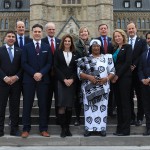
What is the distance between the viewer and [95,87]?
21.2 feet

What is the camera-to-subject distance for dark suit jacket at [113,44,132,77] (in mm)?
6551

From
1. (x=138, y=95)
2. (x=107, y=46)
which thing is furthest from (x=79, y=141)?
(x=107, y=46)

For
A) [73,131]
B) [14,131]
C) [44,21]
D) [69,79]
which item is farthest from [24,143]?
[44,21]

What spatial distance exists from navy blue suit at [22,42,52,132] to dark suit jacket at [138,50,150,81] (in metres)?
1.77

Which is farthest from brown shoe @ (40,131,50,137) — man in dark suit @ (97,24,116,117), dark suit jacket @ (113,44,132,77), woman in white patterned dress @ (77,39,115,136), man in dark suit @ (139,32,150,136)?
man in dark suit @ (139,32,150,136)

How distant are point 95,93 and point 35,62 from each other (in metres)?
1.29

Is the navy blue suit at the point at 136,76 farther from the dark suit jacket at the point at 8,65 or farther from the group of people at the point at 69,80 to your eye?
the dark suit jacket at the point at 8,65

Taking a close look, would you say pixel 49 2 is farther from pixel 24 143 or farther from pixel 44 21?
pixel 24 143

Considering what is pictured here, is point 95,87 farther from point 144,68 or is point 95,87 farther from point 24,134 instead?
point 24,134

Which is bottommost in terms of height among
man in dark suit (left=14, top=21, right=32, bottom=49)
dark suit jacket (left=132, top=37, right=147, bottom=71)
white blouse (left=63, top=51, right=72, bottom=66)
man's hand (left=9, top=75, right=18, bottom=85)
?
man's hand (left=9, top=75, right=18, bottom=85)

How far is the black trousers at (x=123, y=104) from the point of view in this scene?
258 inches

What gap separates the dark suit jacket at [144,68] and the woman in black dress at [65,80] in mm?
1283

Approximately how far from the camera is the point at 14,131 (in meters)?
6.61

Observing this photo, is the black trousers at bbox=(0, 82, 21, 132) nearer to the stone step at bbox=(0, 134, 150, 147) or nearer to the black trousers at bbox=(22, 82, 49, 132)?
the black trousers at bbox=(22, 82, 49, 132)
